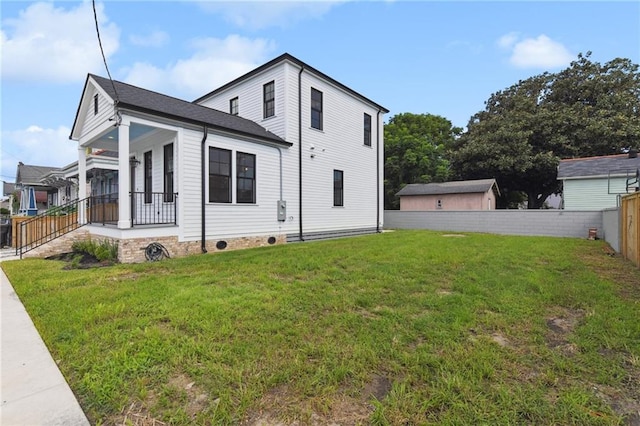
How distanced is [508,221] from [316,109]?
10060 millimetres

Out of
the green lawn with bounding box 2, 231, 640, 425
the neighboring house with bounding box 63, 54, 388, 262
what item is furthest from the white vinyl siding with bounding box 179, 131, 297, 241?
the green lawn with bounding box 2, 231, 640, 425

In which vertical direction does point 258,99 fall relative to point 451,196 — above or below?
above

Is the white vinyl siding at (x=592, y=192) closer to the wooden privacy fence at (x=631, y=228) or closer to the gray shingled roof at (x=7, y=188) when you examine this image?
the wooden privacy fence at (x=631, y=228)

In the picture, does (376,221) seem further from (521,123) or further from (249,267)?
(521,123)

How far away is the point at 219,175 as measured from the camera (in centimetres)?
869

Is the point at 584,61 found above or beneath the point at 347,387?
above

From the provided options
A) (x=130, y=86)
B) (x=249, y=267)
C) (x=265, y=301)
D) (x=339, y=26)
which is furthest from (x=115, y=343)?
(x=339, y=26)

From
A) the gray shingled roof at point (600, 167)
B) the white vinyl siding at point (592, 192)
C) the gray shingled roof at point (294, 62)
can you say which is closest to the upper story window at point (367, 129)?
the gray shingled roof at point (294, 62)

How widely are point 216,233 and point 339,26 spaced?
27.2ft

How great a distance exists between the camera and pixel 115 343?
111 inches

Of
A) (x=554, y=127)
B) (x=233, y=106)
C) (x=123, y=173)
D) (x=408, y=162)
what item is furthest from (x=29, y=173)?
(x=554, y=127)

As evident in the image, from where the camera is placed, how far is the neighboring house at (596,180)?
1425 centimetres

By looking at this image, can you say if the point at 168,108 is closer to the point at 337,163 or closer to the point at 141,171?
the point at 141,171

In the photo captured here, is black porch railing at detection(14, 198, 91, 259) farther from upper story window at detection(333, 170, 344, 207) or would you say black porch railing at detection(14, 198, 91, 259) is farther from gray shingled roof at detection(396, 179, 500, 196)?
gray shingled roof at detection(396, 179, 500, 196)
